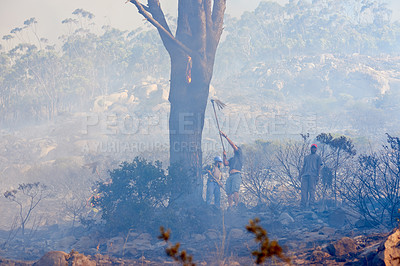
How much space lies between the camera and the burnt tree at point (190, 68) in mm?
8867

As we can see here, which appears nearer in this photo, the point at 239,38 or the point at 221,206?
the point at 221,206

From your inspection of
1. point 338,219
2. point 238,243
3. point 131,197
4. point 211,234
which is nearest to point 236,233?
point 211,234

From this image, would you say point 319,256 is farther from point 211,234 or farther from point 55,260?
point 55,260

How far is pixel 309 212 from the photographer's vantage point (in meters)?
7.73

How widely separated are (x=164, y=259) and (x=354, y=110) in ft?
78.4

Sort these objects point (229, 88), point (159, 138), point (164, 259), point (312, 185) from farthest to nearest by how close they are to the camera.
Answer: point (229, 88) → point (159, 138) → point (312, 185) → point (164, 259)

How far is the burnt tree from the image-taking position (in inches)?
349

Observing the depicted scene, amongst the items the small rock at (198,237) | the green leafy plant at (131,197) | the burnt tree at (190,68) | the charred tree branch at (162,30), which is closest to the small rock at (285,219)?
the small rock at (198,237)

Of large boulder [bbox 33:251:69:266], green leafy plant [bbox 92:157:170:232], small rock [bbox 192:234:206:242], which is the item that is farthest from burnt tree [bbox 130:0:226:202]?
large boulder [bbox 33:251:69:266]

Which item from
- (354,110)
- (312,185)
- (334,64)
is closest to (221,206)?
(312,185)

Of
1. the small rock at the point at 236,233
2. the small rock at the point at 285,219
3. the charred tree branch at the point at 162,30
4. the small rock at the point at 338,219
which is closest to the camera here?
the small rock at the point at 338,219

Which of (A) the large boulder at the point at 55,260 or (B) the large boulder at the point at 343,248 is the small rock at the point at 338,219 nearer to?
(B) the large boulder at the point at 343,248

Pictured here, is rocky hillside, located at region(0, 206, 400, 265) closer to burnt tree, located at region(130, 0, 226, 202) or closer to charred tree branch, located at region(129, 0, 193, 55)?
burnt tree, located at region(130, 0, 226, 202)

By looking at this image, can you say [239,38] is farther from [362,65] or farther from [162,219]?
[162,219]
